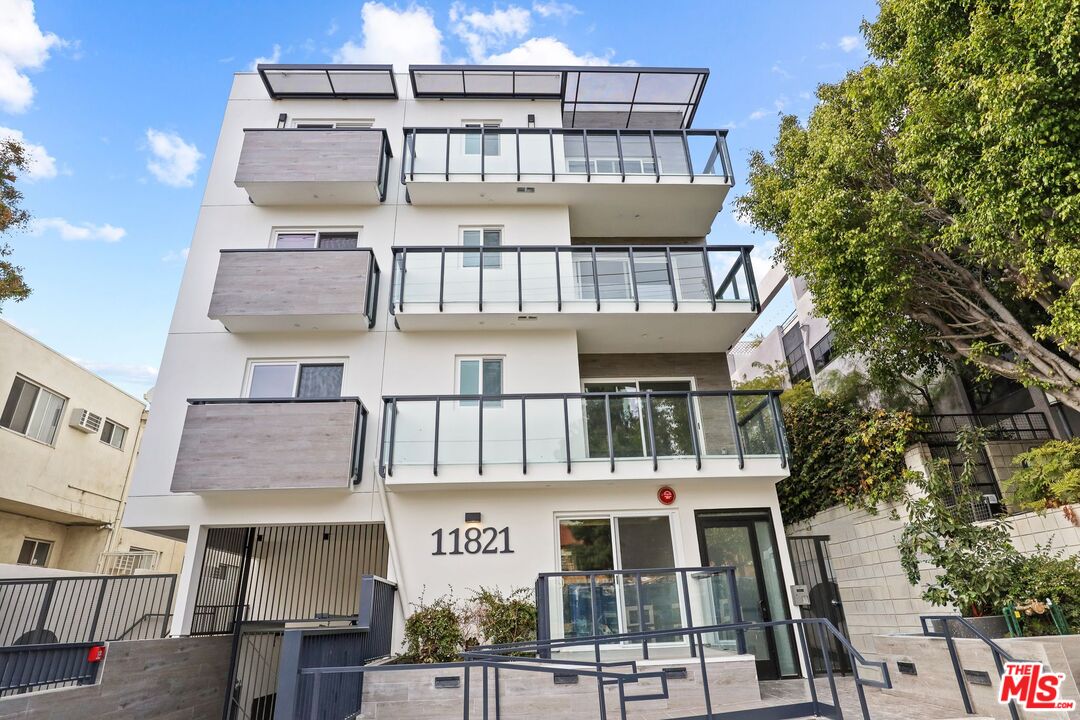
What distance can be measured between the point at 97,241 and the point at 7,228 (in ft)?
9.21

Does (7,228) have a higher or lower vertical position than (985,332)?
higher

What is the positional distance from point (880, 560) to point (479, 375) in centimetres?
819

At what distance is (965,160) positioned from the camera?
7652 mm

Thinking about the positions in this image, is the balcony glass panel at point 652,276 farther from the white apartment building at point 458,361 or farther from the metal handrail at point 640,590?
the metal handrail at point 640,590

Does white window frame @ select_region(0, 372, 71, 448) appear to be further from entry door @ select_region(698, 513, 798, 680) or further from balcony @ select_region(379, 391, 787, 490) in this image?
entry door @ select_region(698, 513, 798, 680)

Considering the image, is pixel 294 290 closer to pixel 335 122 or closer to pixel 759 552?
pixel 335 122

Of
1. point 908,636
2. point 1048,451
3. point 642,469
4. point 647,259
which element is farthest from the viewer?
point 647,259

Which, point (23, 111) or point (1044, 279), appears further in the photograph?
point (23, 111)

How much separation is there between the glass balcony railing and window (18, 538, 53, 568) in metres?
12.6

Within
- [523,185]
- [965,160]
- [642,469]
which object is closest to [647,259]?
[523,185]

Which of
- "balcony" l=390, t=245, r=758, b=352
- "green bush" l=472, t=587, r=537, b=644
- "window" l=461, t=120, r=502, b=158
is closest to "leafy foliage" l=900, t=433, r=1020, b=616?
"balcony" l=390, t=245, r=758, b=352

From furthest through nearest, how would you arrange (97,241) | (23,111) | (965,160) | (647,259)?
1. (97,241)
2. (23,111)
3. (647,259)
4. (965,160)

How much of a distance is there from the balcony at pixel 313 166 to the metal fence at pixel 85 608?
8230 mm

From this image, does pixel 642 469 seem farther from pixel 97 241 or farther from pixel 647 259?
pixel 97 241
